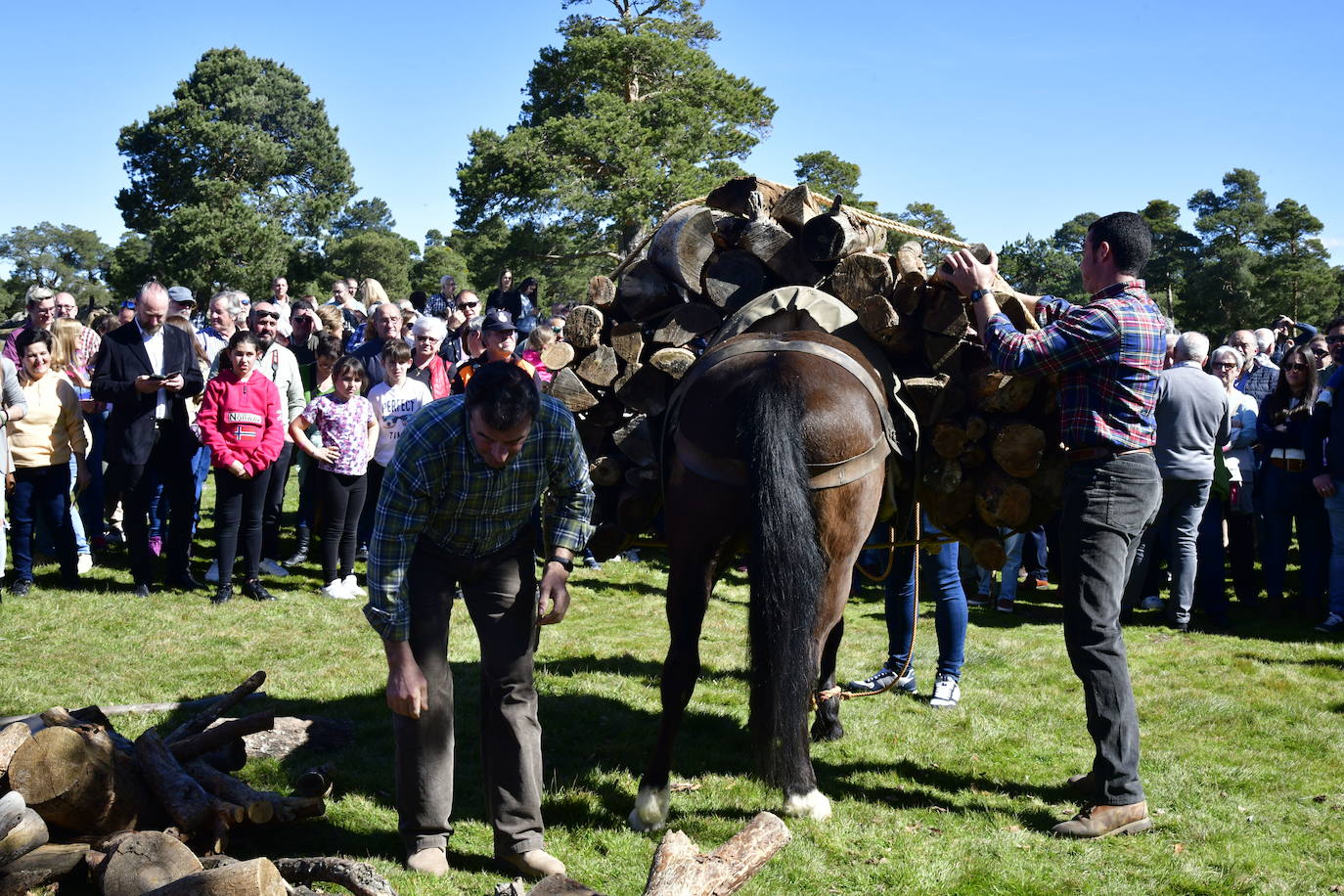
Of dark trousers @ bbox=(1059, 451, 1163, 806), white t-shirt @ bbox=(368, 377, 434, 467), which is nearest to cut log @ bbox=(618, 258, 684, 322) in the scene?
dark trousers @ bbox=(1059, 451, 1163, 806)

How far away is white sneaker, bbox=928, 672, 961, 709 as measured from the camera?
20.2 ft

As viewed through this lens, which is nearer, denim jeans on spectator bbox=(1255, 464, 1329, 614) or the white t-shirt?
the white t-shirt

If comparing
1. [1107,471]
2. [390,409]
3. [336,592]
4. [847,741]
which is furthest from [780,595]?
[390,409]

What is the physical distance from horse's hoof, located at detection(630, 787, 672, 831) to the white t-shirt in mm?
5248

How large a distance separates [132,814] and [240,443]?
4777mm

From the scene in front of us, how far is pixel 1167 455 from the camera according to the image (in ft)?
27.2

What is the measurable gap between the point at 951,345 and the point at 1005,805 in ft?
6.79

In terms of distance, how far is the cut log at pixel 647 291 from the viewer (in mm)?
5406

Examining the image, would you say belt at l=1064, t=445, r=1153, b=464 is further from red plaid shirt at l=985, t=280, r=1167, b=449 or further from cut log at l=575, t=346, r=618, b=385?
cut log at l=575, t=346, r=618, b=385

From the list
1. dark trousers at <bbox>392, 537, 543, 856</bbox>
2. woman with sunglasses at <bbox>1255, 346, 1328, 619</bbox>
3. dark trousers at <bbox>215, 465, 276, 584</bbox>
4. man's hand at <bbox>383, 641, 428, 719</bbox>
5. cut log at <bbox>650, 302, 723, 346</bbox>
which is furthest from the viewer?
woman with sunglasses at <bbox>1255, 346, 1328, 619</bbox>

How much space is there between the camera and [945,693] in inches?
243

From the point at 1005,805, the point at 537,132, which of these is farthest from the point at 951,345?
→ the point at 537,132

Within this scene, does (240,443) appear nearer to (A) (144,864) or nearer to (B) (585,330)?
(B) (585,330)

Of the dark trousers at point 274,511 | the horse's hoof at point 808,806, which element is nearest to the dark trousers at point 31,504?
the dark trousers at point 274,511
